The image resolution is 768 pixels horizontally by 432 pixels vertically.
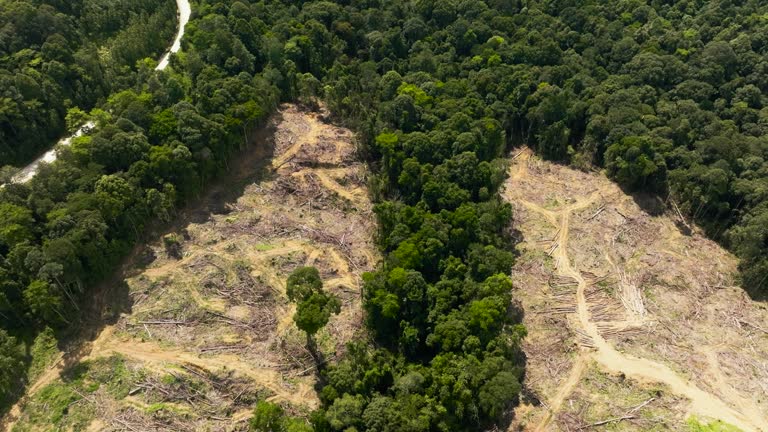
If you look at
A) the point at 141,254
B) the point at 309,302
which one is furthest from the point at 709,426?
the point at 141,254

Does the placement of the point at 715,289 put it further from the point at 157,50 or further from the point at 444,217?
the point at 157,50

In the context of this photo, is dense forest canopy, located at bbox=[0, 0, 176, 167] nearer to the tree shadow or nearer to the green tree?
the tree shadow

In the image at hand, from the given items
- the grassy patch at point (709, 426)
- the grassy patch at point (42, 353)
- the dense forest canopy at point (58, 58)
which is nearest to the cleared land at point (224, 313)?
the grassy patch at point (42, 353)

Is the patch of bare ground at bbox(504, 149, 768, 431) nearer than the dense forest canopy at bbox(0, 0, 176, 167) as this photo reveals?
Yes

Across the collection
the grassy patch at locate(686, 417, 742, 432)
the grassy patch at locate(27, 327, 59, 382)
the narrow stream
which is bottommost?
the grassy patch at locate(686, 417, 742, 432)

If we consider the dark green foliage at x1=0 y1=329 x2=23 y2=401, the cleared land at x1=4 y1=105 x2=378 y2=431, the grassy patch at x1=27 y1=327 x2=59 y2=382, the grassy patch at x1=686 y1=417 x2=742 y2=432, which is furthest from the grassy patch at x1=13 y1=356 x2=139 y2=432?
the grassy patch at x1=686 y1=417 x2=742 y2=432

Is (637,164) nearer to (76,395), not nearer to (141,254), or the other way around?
(141,254)
